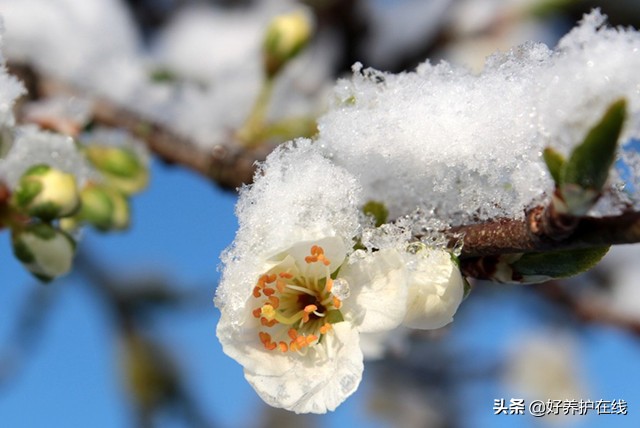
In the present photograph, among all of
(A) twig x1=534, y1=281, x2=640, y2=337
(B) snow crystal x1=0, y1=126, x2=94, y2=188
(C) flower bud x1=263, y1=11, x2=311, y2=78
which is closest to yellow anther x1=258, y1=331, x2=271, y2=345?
(B) snow crystal x1=0, y1=126, x2=94, y2=188

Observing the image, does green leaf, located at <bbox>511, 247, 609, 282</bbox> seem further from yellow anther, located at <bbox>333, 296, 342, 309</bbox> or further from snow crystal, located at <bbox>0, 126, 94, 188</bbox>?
snow crystal, located at <bbox>0, 126, 94, 188</bbox>

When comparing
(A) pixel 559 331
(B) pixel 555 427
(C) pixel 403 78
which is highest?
(C) pixel 403 78

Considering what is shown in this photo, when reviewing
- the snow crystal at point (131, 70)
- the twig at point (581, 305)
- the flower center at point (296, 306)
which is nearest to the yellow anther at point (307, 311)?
the flower center at point (296, 306)

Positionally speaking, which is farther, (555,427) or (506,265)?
(555,427)

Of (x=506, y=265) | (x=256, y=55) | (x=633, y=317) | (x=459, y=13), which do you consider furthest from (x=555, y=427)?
(x=506, y=265)

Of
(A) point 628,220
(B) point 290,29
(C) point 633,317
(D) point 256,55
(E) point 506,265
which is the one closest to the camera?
(A) point 628,220

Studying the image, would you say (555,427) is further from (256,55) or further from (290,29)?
(290,29)

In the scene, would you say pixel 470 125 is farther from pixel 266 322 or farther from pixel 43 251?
pixel 43 251
